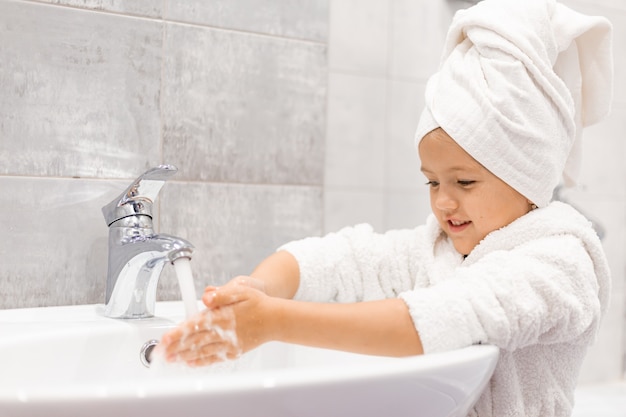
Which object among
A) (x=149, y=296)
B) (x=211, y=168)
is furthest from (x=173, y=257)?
(x=211, y=168)

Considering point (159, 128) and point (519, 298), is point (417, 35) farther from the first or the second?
point (519, 298)

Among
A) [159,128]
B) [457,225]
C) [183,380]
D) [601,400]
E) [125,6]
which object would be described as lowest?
[601,400]

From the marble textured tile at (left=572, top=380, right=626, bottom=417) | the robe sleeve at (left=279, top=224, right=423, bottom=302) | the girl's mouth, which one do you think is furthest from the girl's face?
the marble textured tile at (left=572, top=380, right=626, bottom=417)

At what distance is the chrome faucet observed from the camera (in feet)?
3.13

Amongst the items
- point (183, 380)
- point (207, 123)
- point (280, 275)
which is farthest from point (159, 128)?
point (183, 380)

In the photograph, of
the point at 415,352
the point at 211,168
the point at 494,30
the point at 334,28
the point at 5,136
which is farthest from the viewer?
the point at 334,28

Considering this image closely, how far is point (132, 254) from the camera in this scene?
953mm

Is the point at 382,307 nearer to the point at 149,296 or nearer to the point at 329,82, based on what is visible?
the point at 149,296

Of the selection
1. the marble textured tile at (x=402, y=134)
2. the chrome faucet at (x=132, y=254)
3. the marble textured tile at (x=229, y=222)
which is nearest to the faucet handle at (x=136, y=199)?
the chrome faucet at (x=132, y=254)

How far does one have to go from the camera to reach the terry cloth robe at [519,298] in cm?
72

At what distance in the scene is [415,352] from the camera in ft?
2.39

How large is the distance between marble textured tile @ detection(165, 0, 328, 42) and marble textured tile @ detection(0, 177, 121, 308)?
29 centimetres

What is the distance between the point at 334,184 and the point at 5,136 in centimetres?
53

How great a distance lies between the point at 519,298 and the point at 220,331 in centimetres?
30
